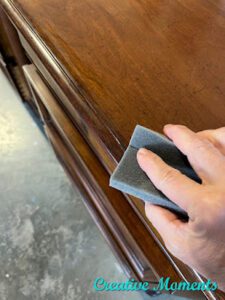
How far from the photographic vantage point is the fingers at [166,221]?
0.84 feet

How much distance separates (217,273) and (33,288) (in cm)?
75

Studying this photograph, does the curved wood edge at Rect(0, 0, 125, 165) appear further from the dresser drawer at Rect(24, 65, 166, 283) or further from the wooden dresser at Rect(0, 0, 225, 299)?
the dresser drawer at Rect(24, 65, 166, 283)

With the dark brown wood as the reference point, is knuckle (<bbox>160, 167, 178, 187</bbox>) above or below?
above

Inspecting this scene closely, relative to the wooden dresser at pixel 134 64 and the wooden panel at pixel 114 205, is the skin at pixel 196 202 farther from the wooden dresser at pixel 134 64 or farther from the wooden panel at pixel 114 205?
the wooden panel at pixel 114 205

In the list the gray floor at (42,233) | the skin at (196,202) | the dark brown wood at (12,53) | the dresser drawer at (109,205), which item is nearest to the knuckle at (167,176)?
the skin at (196,202)

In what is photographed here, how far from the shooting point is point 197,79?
37 cm

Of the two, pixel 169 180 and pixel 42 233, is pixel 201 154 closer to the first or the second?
pixel 169 180

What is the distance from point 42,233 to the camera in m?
0.93

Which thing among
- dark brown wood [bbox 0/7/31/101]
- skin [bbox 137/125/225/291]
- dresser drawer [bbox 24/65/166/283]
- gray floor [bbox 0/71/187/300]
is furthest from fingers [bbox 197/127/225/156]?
gray floor [bbox 0/71/187/300]

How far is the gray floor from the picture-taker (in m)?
0.85

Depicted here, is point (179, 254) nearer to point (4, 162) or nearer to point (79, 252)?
point (79, 252)

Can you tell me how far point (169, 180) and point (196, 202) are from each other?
0.11 ft

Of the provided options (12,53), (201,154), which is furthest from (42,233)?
(201,154)

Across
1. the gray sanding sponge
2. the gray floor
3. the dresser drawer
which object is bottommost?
the gray floor
